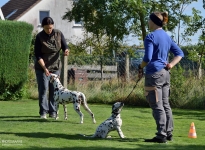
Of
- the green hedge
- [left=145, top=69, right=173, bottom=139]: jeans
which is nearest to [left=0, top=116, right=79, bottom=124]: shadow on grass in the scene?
[left=145, top=69, right=173, bottom=139]: jeans

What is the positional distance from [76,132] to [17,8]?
36.4 m

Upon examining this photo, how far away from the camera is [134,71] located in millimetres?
17609

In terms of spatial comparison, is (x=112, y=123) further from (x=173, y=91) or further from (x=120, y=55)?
(x=120, y=55)

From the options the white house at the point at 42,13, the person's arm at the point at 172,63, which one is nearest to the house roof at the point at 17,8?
the white house at the point at 42,13

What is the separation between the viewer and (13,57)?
17172mm

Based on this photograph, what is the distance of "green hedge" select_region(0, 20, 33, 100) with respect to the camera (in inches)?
669

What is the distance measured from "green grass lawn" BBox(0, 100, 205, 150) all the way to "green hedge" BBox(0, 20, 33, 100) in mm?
4609

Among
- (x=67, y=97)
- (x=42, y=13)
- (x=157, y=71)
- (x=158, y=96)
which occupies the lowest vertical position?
(x=67, y=97)

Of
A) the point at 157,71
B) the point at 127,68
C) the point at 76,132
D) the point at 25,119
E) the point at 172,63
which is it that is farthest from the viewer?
the point at 127,68

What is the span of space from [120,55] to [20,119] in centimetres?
865

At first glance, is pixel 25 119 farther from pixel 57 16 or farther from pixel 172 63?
pixel 57 16

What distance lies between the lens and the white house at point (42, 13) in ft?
141

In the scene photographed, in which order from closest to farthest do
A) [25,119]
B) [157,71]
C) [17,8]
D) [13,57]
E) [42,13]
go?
[157,71], [25,119], [13,57], [17,8], [42,13]

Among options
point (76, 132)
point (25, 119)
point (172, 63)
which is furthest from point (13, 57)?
point (172, 63)
